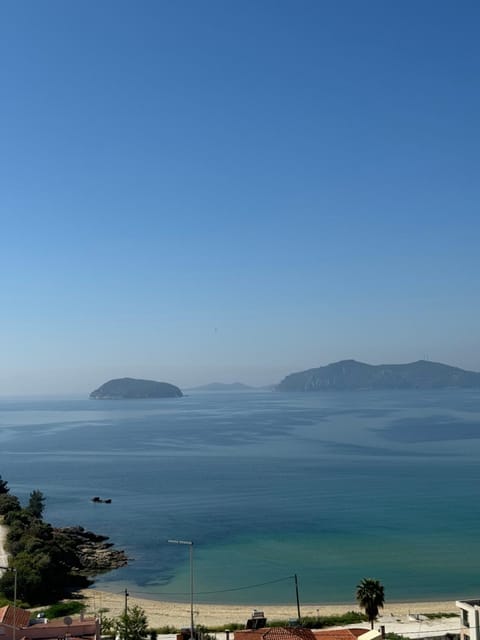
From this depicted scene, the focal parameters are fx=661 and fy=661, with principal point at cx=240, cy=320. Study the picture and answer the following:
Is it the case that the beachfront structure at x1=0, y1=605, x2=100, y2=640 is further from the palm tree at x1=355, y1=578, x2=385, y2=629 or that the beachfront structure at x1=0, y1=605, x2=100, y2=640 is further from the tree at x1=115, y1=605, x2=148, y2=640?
the palm tree at x1=355, y1=578, x2=385, y2=629

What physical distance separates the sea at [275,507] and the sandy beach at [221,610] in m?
1.19

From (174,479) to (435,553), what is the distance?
38.0m

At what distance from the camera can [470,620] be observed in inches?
853

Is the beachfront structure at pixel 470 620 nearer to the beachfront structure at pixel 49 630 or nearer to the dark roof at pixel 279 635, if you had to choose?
the dark roof at pixel 279 635

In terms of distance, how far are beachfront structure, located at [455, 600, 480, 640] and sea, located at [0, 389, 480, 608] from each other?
14.1m

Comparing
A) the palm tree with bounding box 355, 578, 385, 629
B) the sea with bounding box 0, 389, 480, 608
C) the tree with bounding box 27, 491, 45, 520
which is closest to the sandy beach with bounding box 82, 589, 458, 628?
the sea with bounding box 0, 389, 480, 608

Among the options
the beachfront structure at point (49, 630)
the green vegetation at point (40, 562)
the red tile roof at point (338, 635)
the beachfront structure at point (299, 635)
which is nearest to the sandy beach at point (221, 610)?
the green vegetation at point (40, 562)

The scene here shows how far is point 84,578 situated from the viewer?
40969 millimetres

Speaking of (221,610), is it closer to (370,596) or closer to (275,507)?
(370,596)

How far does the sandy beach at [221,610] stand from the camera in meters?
32.4

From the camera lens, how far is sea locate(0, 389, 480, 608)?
130 ft

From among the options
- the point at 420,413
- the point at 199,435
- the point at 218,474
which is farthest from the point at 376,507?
the point at 420,413

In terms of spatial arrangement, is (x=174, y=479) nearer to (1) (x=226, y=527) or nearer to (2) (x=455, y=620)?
(1) (x=226, y=527)

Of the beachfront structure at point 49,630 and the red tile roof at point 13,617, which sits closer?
the beachfront structure at point 49,630
